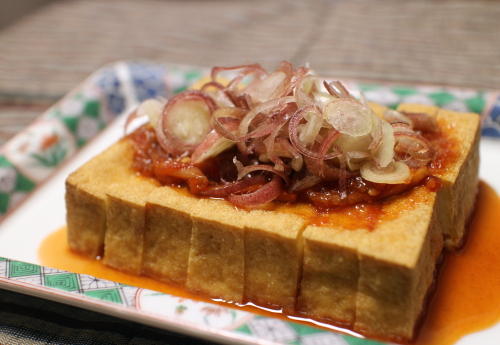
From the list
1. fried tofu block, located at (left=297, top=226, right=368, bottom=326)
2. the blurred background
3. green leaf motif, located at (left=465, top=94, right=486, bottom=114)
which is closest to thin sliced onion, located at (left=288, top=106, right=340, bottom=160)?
fried tofu block, located at (left=297, top=226, right=368, bottom=326)

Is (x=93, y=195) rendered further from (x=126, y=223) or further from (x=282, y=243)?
(x=282, y=243)

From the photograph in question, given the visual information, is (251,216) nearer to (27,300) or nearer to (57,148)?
(27,300)

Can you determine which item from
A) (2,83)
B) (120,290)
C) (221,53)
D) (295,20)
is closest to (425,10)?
(295,20)

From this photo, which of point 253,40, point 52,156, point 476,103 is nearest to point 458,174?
point 476,103

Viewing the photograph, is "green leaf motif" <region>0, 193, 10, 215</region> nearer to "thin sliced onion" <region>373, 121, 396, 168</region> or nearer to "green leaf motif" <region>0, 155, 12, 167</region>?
"green leaf motif" <region>0, 155, 12, 167</region>

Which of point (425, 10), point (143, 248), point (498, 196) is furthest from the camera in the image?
point (425, 10)

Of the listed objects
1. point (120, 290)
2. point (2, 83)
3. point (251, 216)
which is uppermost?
point (251, 216)

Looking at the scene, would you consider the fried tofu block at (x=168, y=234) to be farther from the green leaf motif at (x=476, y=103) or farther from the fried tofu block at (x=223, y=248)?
the green leaf motif at (x=476, y=103)
